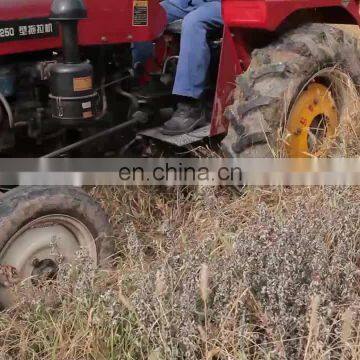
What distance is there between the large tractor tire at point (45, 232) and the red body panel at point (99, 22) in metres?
0.64

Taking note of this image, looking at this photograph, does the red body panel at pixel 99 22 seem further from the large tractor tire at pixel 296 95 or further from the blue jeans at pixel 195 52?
the large tractor tire at pixel 296 95

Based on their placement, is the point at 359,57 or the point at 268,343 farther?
the point at 359,57

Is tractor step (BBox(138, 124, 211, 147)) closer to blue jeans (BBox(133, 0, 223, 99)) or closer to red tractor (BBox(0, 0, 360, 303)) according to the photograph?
red tractor (BBox(0, 0, 360, 303))

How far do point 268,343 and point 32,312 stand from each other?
2.68ft

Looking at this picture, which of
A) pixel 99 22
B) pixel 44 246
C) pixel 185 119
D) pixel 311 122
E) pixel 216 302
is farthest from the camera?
pixel 311 122

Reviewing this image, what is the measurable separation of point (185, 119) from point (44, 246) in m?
1.04

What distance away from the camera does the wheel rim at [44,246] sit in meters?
2.65

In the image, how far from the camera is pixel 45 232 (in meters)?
2.75

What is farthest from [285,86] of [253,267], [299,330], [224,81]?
[299,330]

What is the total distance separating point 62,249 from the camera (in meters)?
2.79

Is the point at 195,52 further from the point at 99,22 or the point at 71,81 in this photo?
the point at 71,81

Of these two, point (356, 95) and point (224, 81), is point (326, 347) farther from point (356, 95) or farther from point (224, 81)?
point (356, 95)

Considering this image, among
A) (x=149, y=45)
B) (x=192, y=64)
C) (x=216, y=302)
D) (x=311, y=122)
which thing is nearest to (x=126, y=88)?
(x=149, y=45)

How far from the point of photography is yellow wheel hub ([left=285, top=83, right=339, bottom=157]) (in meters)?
3.46
